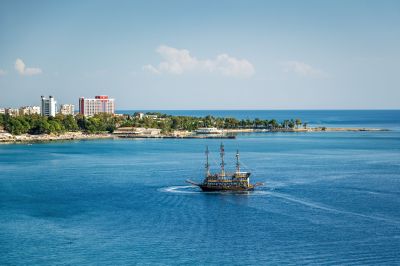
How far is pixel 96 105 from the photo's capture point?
4670 inches

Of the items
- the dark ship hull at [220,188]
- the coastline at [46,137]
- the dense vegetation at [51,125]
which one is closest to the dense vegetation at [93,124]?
the dense vegetation at [51,125]

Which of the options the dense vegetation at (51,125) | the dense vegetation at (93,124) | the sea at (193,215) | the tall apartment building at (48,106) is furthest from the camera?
the tall apartment building at (48,106)

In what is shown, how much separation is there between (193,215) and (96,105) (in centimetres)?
9733

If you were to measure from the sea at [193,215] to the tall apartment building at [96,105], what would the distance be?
76482 mm

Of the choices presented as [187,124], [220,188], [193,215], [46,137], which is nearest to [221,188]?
[220,188]

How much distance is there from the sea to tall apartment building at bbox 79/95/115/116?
76.5m

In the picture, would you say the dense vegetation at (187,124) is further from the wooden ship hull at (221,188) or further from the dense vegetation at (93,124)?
the wooden ship hull at (221,188)

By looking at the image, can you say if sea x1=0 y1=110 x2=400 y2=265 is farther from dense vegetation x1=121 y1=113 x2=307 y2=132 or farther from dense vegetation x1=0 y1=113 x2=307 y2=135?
dense vegetation x1=121 y1=113 x2=307 y2=132

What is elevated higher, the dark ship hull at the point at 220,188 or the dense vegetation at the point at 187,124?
the dense vegetation at the point at 187,124

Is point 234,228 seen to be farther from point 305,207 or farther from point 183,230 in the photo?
point 305,207

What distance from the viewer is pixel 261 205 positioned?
1013 inches

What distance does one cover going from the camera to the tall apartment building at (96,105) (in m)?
117

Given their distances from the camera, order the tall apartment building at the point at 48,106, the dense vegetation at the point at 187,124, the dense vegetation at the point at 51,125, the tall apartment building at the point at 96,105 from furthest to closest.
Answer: the tall apartment building at the point at 96,105 < the tall apartment building at the point at 48,106 < the dense vegetation at the point at 187,124 < the dense vegetation at the point at 51,125

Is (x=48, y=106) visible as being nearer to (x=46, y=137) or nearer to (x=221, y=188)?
(x=46, y=137)
